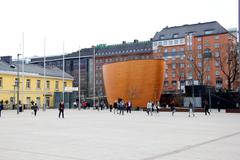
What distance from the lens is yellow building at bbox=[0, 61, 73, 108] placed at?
5597 centimetres

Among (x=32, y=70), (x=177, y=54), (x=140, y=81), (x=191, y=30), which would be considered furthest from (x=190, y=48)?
(x=32, y=70)

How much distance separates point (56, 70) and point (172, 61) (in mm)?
36694

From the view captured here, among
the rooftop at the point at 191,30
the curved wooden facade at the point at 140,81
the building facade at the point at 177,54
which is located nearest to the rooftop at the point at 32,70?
the building facade at the point at 177,54

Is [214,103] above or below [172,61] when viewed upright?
below

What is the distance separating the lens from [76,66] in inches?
4557

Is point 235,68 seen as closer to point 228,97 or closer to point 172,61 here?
point 228,97

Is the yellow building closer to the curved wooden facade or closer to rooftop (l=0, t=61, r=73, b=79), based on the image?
rooftop (l=0, t=61, r=73, b=79)

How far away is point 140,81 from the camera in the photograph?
49000 millimetres

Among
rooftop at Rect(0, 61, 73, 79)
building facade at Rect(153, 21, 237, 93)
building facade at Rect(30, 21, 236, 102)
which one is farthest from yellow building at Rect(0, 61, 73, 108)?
building facade at Rect(153, 21, 237, 93)

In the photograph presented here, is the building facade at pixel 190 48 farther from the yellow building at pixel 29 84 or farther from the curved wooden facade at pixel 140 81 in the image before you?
the curved wooden facade at pixel 140 81

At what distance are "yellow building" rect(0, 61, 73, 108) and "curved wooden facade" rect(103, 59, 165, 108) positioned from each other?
15.4 meters

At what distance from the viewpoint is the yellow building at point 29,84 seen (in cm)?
5597

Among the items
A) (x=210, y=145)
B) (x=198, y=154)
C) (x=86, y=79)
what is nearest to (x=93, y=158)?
(x=198, y=154)

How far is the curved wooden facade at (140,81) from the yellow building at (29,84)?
15.4m
